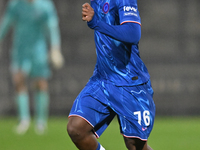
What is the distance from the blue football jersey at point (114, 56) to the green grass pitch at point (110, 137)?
242cm

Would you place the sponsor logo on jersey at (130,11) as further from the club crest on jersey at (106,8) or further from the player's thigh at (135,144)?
the player's thigh at (135,144)

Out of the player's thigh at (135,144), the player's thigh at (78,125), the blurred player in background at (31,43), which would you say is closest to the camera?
the player's thigh at (78,125)

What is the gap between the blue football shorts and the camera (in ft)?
11.4

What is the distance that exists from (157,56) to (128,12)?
617 centimetres

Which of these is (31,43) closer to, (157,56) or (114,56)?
(157,56)

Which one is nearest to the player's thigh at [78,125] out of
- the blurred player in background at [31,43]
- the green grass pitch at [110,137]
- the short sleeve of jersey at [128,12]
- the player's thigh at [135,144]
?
the player's thigh at [135,144]

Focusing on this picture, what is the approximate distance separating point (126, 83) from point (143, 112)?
254 mm

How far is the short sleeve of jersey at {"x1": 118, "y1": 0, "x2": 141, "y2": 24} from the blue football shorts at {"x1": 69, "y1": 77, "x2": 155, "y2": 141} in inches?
21.8

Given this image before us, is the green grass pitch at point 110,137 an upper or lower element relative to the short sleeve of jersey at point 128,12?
lower

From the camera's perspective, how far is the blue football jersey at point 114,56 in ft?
11.4

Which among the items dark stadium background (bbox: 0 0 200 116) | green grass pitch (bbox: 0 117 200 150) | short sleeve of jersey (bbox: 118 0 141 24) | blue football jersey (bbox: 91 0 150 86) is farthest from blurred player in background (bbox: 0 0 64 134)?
short sleeve of jersey (bbox: 118 0 141 24)

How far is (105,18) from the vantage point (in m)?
3.48

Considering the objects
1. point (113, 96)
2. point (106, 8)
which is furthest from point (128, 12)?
point (113, 96)

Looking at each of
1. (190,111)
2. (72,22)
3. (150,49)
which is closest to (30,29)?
(72,22)
